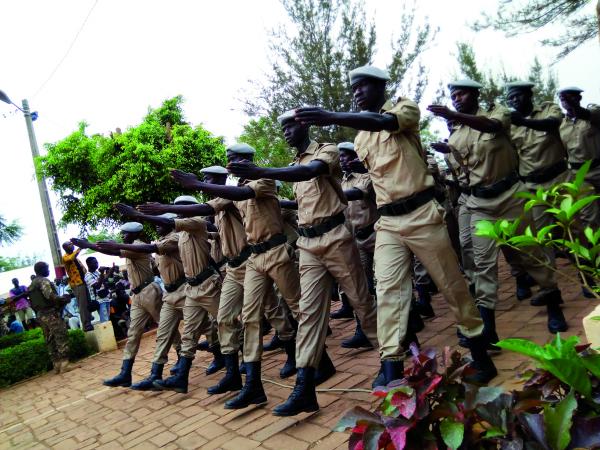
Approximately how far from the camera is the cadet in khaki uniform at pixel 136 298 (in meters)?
5.99

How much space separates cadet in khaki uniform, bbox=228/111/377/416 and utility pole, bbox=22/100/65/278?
8.91 meters

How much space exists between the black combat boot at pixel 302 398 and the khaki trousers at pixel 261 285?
732mm

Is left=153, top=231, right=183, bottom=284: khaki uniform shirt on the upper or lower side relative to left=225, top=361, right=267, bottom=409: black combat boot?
upper

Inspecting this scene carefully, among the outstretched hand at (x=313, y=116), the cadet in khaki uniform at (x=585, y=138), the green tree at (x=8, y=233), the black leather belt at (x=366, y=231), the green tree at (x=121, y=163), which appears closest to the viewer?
the outstretched hand at (x=313, y=116)

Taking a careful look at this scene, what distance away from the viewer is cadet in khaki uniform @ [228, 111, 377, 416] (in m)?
3.46

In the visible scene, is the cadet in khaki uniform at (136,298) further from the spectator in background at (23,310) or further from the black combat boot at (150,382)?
the spectator in background at (23,310)

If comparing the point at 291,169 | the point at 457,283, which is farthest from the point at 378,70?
the point at 457,283

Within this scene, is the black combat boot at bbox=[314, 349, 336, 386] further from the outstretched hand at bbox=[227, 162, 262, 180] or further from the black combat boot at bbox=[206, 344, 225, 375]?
the black combat boot at bbox=[206, 344, 225, 375]

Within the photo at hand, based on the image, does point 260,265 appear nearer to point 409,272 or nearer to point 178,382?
point 409,272

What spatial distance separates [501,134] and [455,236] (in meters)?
2.83

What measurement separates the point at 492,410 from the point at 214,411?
323 cm

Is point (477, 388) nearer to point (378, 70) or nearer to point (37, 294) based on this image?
point (378, 70)

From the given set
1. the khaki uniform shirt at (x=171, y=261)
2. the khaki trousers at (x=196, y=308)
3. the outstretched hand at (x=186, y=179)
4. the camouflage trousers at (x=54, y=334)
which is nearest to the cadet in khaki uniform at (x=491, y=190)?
the outstretched hand at (x=186, y=179)

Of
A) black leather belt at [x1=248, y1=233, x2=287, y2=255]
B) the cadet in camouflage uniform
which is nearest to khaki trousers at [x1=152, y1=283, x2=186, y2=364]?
black leather belt at [x1=248, y1=233, x2=287, y2=255]
